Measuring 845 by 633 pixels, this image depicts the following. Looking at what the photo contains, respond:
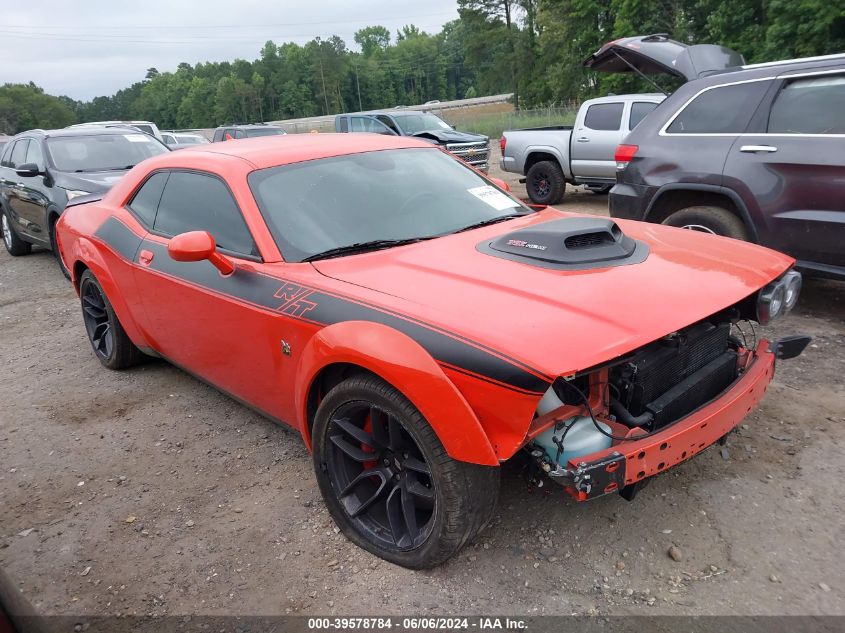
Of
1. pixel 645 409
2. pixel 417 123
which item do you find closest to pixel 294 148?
pixel 645 409

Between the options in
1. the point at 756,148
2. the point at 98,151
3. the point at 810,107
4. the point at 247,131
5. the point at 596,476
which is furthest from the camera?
the point at 247,131

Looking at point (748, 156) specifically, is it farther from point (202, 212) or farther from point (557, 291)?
point (202, 212)

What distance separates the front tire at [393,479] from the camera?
Answer: 7.05 feet

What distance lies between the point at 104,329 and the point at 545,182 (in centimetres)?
813

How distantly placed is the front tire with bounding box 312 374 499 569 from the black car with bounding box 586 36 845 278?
3.27 metres

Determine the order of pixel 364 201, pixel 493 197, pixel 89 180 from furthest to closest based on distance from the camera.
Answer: pixel 89 180, pixel 493 197, pixel 364 201

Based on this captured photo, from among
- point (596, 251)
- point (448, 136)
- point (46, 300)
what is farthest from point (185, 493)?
point (448, 136)

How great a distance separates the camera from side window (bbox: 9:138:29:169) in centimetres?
861

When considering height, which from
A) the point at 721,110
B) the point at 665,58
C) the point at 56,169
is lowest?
the point at 56,169

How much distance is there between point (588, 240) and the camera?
2.71 meters

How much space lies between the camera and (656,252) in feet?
9.01

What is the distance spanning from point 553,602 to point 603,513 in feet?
1.88

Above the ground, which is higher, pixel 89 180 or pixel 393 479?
pixel 89 180

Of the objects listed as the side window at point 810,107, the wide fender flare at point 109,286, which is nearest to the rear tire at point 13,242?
the wide fender flare at point 109,286
